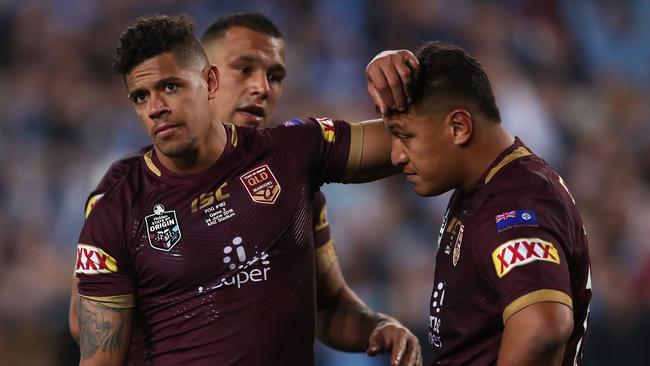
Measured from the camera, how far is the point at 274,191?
3738 mm

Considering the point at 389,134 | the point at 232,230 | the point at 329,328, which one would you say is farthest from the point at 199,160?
the point at 329,328

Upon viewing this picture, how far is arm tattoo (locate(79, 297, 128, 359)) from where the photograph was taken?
357cm

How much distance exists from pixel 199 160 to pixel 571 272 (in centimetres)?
136

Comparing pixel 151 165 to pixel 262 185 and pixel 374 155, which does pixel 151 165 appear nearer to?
pixel 262 185

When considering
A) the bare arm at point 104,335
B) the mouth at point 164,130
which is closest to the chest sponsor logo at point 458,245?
the mouth at point 164,130

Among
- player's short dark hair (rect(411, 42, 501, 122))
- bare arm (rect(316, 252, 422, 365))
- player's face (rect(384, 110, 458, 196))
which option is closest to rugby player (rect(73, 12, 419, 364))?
bare arm (rect(316, 252, 422, 365))

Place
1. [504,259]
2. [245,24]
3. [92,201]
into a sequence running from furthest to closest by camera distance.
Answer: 1. [245,24]
2. [92,201]
3. [504,259]

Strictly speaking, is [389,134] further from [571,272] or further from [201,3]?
[201,3]

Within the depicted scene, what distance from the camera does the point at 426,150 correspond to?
3402 millimetres

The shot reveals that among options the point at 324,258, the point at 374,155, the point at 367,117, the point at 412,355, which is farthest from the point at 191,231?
the point at 367,117

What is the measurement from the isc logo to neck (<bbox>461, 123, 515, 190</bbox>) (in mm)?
883

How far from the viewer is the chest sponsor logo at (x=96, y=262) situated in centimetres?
356

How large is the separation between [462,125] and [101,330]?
1.42m

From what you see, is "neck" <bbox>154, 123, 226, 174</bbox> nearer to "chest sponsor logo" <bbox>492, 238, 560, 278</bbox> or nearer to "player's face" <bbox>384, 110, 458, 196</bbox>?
"player's face" <bbox>384, 110, 458, 196</bbox>
